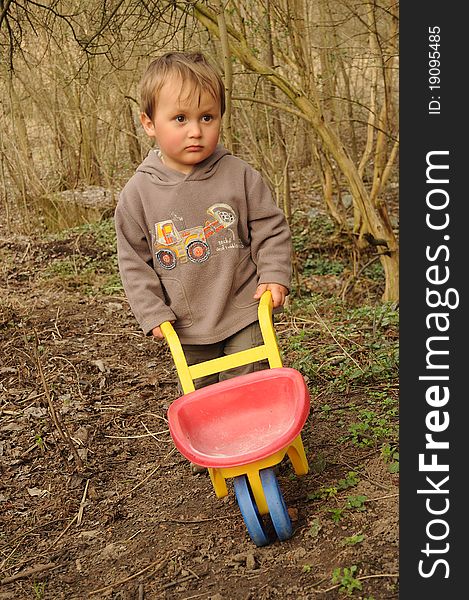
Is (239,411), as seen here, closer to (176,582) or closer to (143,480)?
(176,582)

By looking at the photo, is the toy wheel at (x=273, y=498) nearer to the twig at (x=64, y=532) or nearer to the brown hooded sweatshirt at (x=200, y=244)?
the brown hooded sweatshirt at (x=200, y=244)

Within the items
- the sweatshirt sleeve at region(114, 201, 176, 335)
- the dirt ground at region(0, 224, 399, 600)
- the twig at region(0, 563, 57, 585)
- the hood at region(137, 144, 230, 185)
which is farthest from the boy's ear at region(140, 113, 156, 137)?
the twig at region(0, 563, 57, 585)

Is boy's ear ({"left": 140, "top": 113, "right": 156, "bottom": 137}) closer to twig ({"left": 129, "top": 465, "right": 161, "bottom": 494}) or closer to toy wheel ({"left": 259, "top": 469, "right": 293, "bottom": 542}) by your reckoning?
toy wheel ({"left": 259, "top": 469, "right": 293, "bottom": 542})

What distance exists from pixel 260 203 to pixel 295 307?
10.00 ft

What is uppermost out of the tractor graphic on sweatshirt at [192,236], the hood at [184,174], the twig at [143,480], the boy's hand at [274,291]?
the hood at [184,174]

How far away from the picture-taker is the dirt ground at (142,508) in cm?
254

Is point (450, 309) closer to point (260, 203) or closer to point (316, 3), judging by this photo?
point (260, 203)

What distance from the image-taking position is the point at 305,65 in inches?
236

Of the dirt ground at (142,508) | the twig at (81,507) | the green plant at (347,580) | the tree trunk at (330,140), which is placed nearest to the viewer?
the green plant at (347,580)

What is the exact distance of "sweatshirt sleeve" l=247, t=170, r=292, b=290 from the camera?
298cm

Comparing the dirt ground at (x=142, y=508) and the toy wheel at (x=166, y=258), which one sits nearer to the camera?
the dirt ground at (x=142, y=508)

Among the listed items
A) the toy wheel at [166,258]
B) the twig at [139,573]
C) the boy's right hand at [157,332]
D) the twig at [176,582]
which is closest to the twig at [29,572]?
the twig at [139,573]

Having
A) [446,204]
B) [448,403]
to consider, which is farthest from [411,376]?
[446,204]

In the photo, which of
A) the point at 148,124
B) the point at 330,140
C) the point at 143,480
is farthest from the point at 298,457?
the point at 330,140
